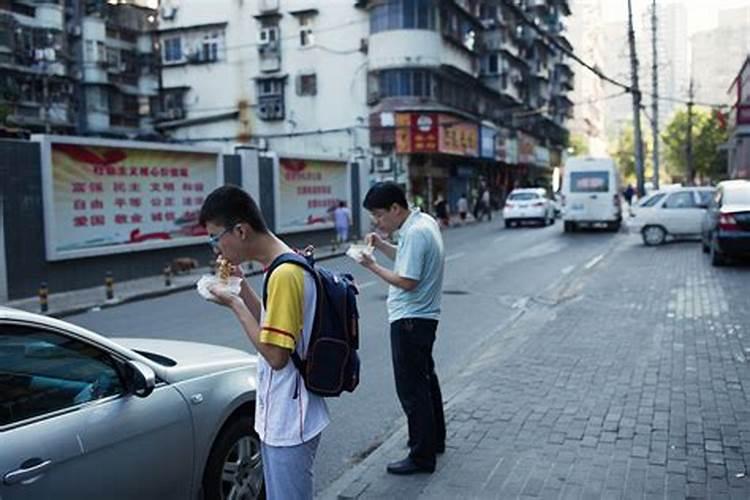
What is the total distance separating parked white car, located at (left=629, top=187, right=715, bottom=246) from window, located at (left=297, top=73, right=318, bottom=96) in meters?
24.0

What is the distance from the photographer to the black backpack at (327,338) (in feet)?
9.08

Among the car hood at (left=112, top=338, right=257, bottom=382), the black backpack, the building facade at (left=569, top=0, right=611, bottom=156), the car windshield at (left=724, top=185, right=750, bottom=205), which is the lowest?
the car hood at (left=112, top=338, right=257, bottom=382)

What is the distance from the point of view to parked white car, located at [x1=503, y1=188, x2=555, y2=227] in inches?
1244

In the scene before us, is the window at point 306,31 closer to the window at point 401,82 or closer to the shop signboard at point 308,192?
the window at point 401,82

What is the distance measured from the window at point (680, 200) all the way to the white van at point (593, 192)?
524cm

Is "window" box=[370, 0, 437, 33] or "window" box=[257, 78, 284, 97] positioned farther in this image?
"window" box=[257, 78, 284, 97]

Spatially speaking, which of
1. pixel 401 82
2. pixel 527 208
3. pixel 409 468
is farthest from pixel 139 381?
pixel 401 82

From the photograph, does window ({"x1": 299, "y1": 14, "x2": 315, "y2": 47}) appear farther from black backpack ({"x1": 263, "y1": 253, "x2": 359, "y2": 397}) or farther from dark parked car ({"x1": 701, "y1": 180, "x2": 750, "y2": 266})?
black backpack ({"x1": 263, "y1": 253, "x2": 359, "y2": 397})

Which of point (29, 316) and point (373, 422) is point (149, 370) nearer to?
point (29, 316)

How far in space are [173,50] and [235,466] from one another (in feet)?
151

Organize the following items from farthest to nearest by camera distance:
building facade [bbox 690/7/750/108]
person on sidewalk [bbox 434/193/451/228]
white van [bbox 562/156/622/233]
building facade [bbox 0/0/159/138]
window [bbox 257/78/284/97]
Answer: building facade [bbox 690/7/750/108] → window [bbox 257/78/284/97] → building facade [bbox 0/0/159/138] → person on sidewalk [bbox 434/193/451/228] → white van [bbox 562/156/622/233]

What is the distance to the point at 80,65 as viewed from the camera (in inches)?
1809

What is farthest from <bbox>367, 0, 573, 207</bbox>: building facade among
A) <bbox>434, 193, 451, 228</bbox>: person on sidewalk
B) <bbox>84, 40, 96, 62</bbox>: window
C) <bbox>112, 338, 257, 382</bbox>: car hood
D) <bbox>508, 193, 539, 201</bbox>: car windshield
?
<bbox>112, 338, 257, 382</bbox>: car hood

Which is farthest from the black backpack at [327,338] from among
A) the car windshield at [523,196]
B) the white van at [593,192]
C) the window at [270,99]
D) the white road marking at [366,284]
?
the window at [270,99]
